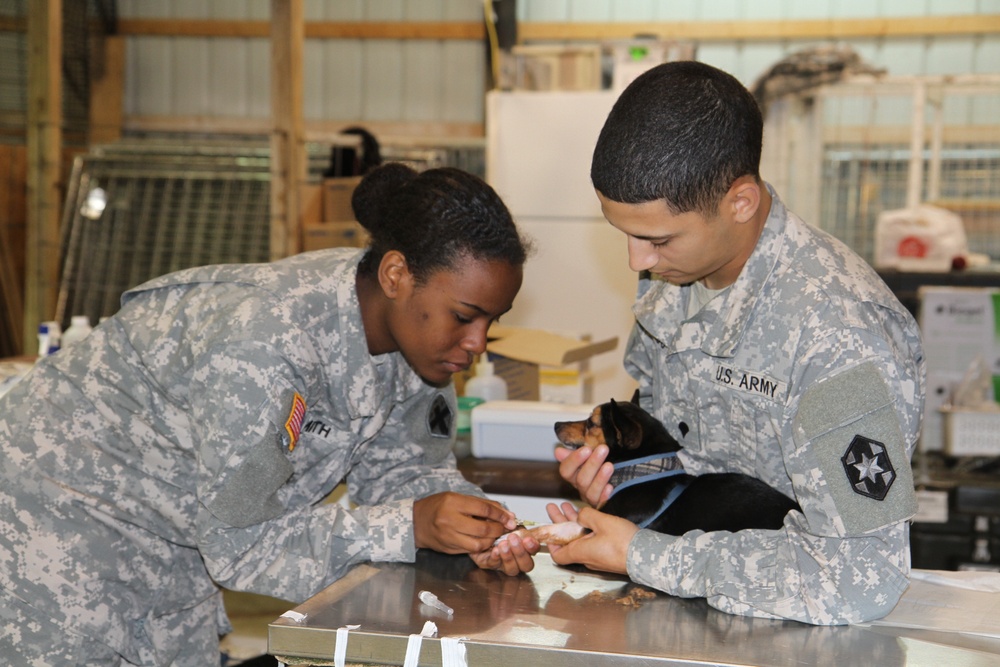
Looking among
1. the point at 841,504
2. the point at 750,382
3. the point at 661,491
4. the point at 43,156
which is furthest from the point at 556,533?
the point at 43,156

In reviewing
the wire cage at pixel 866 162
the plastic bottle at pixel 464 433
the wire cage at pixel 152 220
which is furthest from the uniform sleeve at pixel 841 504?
the wire cage at pixel 152 220

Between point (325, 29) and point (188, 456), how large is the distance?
731cm

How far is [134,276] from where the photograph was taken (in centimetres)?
647

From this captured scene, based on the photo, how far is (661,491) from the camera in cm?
182

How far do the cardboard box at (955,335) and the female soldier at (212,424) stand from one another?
3142mm

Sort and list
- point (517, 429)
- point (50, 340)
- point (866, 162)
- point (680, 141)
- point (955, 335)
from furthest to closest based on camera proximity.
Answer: point (866, 162) → point (955, 335) → point (50, 340) → point (517, 429) → point (680, 141)

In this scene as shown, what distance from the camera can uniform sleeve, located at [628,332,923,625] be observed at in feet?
4.34

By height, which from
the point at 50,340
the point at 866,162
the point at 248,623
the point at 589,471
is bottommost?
the point at 248,623

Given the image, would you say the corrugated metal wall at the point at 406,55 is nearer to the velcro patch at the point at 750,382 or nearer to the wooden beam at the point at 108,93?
the wooden beam at the point at 108,93

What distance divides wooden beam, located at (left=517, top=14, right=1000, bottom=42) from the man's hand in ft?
21.5

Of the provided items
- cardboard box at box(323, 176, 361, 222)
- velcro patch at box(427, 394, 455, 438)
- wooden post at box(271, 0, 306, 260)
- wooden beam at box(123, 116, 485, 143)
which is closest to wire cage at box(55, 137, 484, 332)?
wooden beam at box(123, 116, 485, 143)

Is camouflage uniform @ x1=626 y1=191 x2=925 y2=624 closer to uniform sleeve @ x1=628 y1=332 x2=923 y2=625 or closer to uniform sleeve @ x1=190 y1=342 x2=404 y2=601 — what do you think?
uniform sleeve @ x1=628 y1=332 x2=923 y2=625

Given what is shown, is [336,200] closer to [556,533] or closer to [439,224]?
[439,224]

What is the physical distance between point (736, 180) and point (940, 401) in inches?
132
